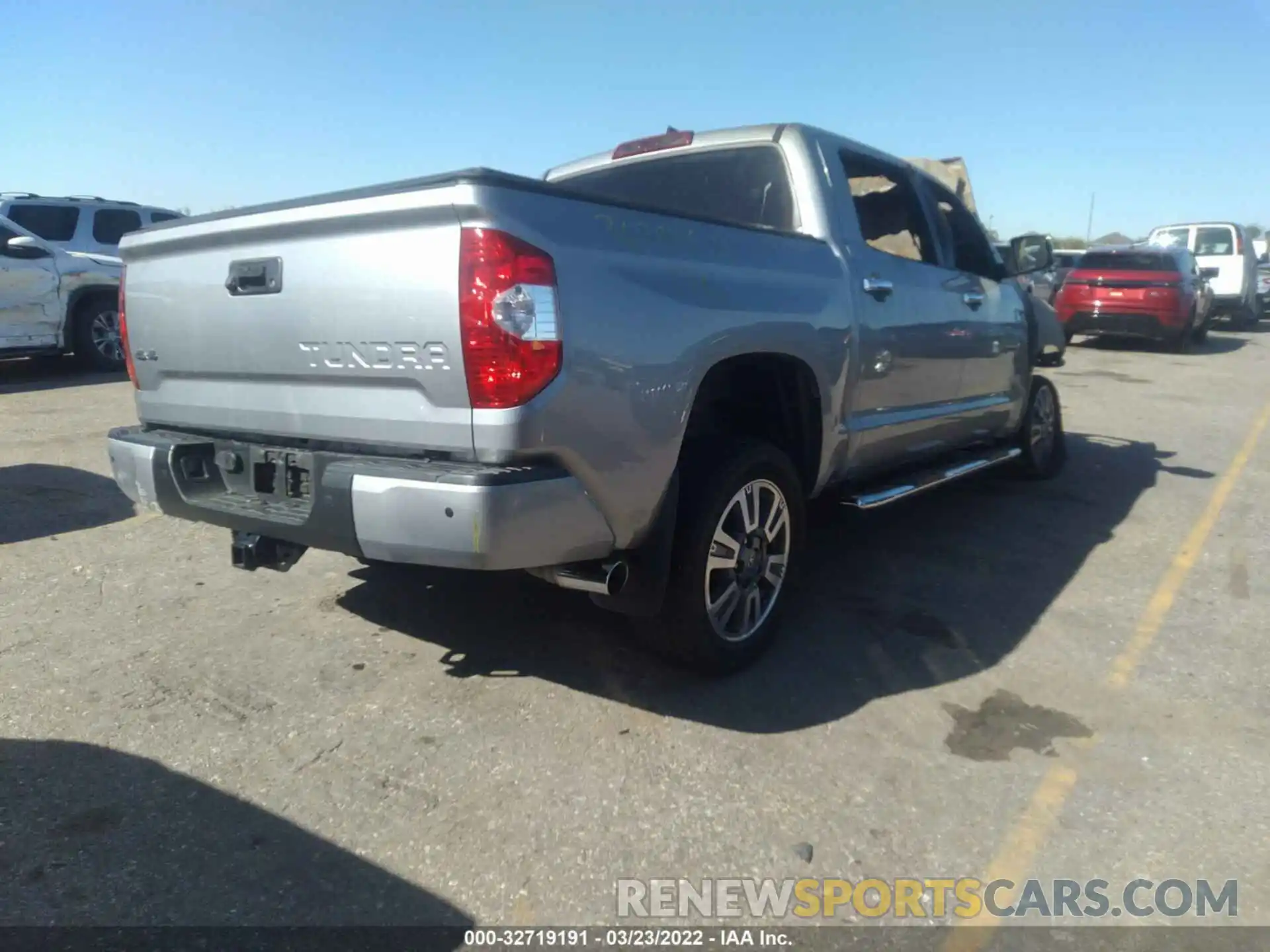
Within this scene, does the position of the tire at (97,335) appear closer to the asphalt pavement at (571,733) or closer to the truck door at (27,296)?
the truck door at (27,296)

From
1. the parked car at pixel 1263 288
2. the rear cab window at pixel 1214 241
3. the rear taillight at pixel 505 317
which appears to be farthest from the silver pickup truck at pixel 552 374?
the parked car at pixel 1263 288

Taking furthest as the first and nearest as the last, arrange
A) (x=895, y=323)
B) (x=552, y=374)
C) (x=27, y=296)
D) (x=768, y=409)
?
1. (x=27, y=296)
2. (x=895, y=323)
3. (x=768, y=409)
4. (x=552, y=374)

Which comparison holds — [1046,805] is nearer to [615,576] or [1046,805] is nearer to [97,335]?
[615,576]

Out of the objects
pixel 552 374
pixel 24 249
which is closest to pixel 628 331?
pixel 552 374

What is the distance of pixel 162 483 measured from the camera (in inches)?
124

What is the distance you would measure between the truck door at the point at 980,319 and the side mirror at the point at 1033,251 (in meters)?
0.16

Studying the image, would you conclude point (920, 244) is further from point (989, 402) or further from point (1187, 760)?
point (1187, 760)

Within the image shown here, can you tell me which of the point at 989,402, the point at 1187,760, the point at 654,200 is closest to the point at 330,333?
the point at 654,200

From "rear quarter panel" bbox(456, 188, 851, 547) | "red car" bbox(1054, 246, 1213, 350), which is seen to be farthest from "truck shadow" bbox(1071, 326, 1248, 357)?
"rear quarter panel" bbox(456, 188, 851, 547)

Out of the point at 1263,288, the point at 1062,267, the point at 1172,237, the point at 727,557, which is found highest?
the point at 1172,237

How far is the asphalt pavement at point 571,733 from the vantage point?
95.5 inches

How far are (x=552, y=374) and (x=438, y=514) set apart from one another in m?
0.47

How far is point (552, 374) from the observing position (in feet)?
8.19

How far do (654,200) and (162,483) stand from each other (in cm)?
245
